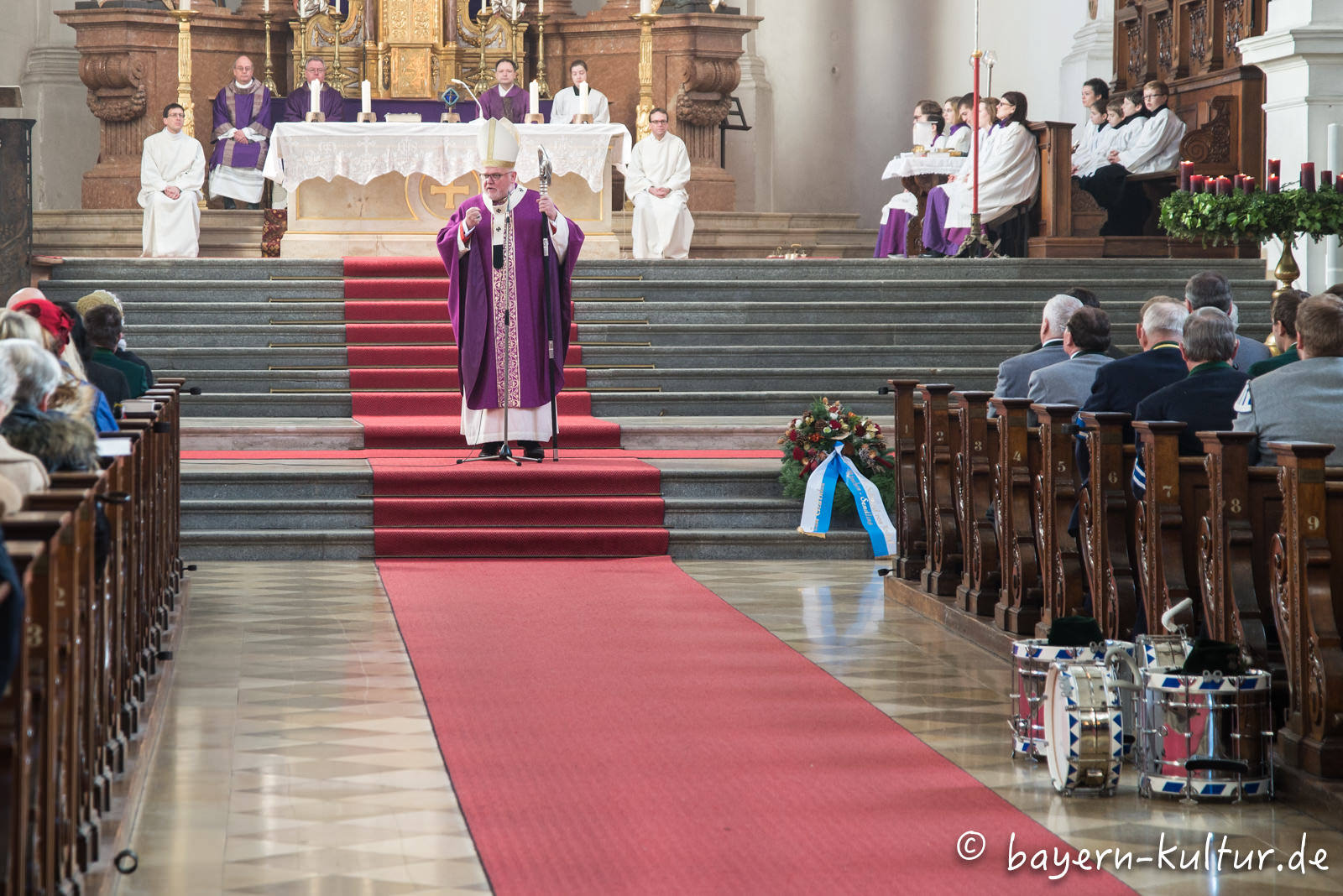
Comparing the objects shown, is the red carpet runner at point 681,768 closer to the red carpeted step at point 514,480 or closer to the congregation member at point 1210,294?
the red carpeted step at point 514,480

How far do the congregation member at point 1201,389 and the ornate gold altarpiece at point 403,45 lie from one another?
12.3 metres

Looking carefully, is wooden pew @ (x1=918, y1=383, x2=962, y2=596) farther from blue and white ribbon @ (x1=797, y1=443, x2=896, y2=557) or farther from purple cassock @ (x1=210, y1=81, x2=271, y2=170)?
purple cassock @ (x1=210, y1=81, x2=271, y2=170)

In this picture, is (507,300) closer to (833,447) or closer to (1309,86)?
(833,447)

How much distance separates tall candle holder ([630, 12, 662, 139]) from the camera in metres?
15.5

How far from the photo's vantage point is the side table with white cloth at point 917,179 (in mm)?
15398

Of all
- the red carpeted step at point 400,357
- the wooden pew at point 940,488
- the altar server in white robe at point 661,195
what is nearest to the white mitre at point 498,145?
the red carpeted step at point 400,357

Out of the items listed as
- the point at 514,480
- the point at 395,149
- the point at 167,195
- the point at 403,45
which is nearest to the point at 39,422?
the point at 514,480

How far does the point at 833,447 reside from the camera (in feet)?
31.7

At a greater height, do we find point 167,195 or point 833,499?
point 167,195

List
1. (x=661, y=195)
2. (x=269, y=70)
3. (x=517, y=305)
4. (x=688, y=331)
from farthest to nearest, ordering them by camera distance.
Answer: (x=269, y=70), (x=661, y=195), (x=688, y=331), (x=517, y=305)

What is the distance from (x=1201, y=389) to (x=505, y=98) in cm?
1138

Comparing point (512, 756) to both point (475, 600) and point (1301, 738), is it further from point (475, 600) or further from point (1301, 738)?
point (475, 600)

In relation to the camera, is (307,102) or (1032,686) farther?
(307,102)

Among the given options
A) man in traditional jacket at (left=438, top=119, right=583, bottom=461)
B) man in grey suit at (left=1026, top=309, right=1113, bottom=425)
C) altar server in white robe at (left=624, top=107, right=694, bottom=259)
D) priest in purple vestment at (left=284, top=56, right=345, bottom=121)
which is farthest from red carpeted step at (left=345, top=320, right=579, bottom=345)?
man in grey suit at (left=1026, top=309, right=1113, bottom=425)
